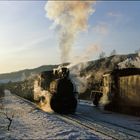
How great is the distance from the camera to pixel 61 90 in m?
25.8

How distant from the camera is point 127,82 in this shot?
26.2 meters

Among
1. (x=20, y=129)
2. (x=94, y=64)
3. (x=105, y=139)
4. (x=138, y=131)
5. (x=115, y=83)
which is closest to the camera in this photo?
(x=105, y=139)

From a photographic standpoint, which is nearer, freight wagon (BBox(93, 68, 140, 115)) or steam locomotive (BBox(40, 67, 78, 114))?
freight wagon (BBox(93, 68, 140, 115))

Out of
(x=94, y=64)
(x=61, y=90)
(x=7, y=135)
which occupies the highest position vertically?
(x=94, y=64)

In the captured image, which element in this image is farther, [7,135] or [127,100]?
[127,100]

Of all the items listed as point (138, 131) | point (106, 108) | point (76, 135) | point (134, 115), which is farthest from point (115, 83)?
point (76, 135)

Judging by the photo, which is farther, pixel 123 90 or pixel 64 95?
pixel 123 90

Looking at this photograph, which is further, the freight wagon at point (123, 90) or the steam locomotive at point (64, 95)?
the steam locomotive at point (64, 95)

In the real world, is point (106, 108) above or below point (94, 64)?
below

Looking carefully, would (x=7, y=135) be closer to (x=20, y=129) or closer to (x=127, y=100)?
(x=20, y=129)

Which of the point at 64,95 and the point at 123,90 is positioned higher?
the point at 123,90

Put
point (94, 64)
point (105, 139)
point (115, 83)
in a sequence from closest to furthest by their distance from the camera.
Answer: point (105, 139), point (115, 83), point (94, 64)

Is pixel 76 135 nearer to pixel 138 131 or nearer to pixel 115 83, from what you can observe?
pixel 138 131

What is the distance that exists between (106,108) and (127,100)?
4.28 meters
